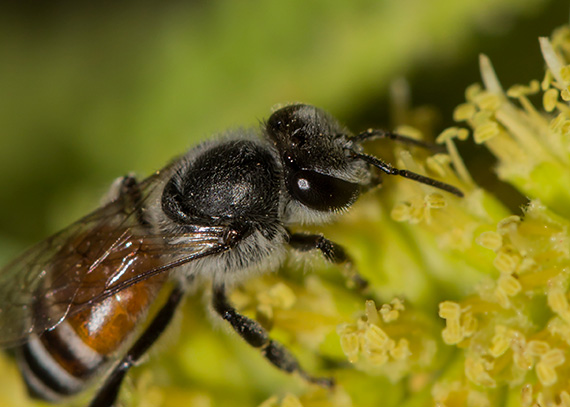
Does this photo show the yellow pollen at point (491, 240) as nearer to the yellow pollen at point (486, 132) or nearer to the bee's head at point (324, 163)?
the bee's head at point (324, 163)

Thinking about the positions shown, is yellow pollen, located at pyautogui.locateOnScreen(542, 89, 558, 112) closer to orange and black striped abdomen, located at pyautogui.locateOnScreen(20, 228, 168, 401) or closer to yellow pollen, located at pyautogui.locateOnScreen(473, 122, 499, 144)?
yellow pollen, located at pyautogui.locateOnScreen(473, 122, 499, 144)

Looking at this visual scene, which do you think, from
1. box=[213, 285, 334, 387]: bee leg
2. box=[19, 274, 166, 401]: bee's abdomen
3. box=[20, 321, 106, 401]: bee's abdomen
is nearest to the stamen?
box=[213, 285, 334, 387]: bee leg

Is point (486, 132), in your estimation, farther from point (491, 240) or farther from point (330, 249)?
point (330, 249)

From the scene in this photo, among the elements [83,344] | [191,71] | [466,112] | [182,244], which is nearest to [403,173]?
[466,112]

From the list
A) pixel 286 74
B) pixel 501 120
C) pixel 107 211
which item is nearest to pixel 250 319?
pixel 107 211

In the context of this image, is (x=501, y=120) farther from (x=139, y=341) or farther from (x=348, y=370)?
(x=139, y=341)

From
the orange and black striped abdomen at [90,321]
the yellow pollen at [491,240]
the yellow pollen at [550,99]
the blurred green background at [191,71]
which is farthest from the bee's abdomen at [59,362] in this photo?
the yellow pollen at [550,99]
